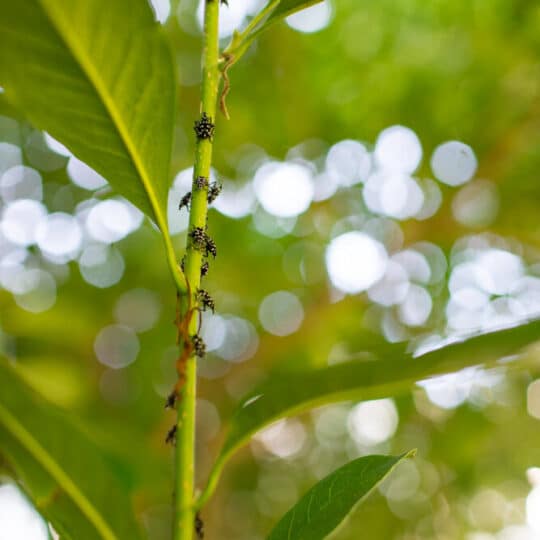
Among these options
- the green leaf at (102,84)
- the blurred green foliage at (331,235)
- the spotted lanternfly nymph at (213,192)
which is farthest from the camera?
the blurred green foliage at (331,235)

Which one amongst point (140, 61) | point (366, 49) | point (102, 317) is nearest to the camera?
point (140, 61)

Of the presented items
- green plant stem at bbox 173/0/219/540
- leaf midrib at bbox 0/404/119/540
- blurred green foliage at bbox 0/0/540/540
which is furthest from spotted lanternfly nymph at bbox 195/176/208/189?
blurred green foliage at bbox 0/0/540/540

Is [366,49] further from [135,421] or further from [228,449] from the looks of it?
[228,449]

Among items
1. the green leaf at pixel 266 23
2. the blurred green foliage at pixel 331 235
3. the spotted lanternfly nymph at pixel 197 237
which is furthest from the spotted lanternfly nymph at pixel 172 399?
the blurred green foliage at pixel 331 235

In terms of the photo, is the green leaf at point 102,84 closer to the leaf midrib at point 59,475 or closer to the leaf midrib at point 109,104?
the leaf midrib at point 109,104

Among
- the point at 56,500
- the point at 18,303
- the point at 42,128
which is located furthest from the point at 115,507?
the point at 18,303
